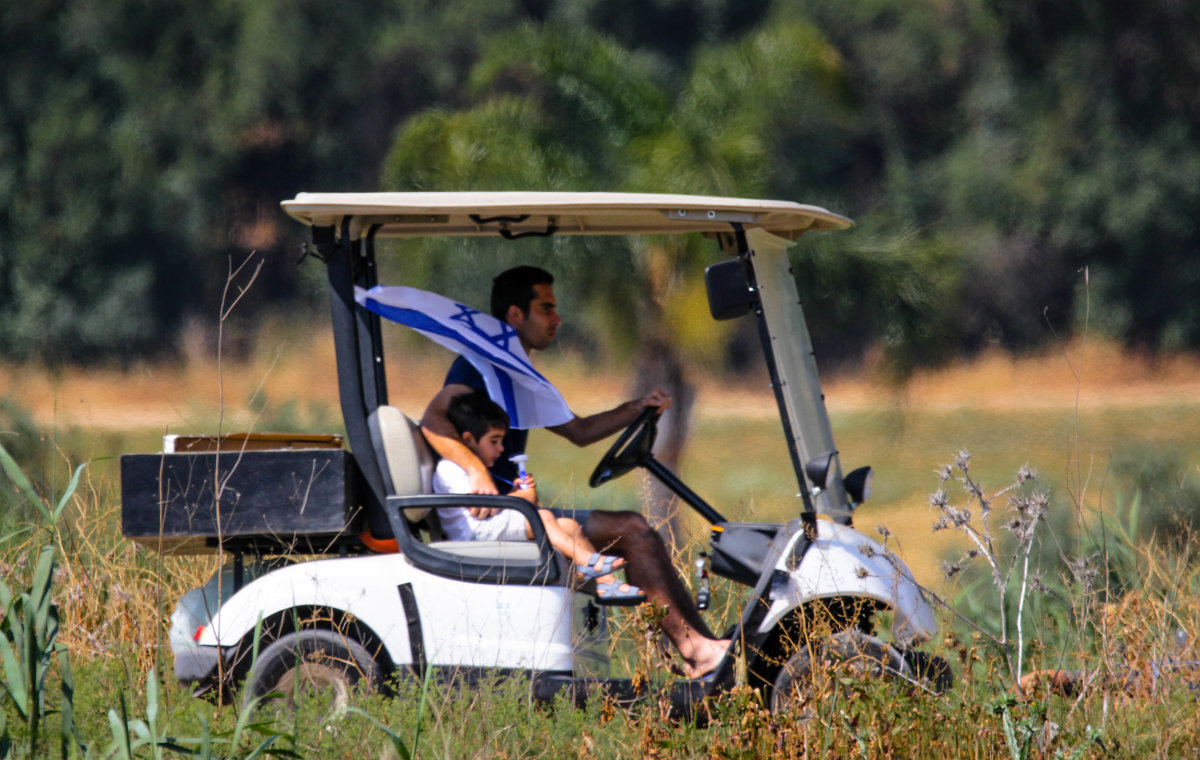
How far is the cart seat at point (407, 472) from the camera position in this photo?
146 inches

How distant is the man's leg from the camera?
3.73 meters

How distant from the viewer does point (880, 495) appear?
17781 millimetres

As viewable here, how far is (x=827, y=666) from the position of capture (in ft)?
9.73

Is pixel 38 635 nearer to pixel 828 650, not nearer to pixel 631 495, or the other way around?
pixel 828 650

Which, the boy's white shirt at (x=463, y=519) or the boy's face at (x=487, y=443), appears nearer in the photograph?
the boy's white shirt at (x=463, y=519)

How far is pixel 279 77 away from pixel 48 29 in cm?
421

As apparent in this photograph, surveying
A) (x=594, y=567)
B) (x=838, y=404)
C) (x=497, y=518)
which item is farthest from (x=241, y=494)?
(x=838, y=404)

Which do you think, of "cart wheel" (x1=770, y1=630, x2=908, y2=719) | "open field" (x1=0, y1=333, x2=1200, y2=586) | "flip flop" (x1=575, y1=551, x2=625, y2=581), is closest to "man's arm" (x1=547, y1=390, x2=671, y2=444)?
"flip flop" (x1=575, y1=551, x2=625, y2=581)

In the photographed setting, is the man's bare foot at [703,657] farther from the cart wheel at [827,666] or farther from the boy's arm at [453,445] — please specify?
the boy's arm at [453,445]

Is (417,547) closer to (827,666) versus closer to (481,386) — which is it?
(481,386)

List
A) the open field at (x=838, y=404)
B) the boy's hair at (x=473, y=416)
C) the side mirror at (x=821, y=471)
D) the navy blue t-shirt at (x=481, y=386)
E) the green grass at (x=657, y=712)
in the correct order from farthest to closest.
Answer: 1. the open field at (x=838, y=404)
2. the navy blue t-shirt at (x=481, y=386)
3. the boy's hair at (x=473, y=416)
4. the side mirror at (x=821, y=471)
5. the green grass at (x=657, y=712)

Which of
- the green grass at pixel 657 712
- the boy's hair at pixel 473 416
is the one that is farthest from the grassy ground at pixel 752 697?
the boy's hair at pixel 473 416

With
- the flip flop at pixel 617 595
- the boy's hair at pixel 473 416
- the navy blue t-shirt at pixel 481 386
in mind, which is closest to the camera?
the flip flop at pixel 617 595

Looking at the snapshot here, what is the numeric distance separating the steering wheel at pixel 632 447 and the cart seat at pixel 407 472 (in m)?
0.39
